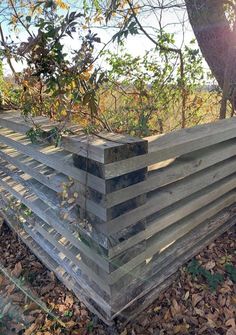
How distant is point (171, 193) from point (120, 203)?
49cm

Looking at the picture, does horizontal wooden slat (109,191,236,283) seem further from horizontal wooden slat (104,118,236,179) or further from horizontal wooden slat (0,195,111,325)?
horizontal wooden slat (104,118,236,179)

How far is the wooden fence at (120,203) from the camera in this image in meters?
1.35

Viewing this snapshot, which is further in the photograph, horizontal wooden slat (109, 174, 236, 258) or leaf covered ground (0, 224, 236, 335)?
leaf covered ground (0, 224, 236, 335)

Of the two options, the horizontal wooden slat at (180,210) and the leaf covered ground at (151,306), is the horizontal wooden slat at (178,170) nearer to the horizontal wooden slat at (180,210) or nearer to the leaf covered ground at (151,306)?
the horizontal wooden slat at (180,210)

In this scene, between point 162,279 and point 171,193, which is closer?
point 171,193

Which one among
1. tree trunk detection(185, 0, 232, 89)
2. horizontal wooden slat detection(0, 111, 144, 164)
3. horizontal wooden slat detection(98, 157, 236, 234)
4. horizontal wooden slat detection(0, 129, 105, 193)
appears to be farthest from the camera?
tree trunk detection(185, 0, 232, 89)

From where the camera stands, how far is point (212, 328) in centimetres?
181

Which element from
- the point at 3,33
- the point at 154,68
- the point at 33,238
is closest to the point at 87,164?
the point at 33,238

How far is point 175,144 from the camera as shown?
1.56 meters

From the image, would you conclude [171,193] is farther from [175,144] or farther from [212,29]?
[212,29]

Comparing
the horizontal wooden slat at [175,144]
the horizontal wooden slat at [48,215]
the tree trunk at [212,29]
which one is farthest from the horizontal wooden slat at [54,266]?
the tree trunk at [212,29]

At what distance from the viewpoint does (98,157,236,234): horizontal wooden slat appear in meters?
1.42

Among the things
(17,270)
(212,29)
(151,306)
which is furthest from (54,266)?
(212,29)

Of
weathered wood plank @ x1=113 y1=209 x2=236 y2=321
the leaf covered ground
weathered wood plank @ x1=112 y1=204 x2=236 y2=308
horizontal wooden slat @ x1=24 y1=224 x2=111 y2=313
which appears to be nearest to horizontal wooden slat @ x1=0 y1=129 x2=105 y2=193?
weathered wood plank @ x1=112 y1=204 x2=236 y2=308
